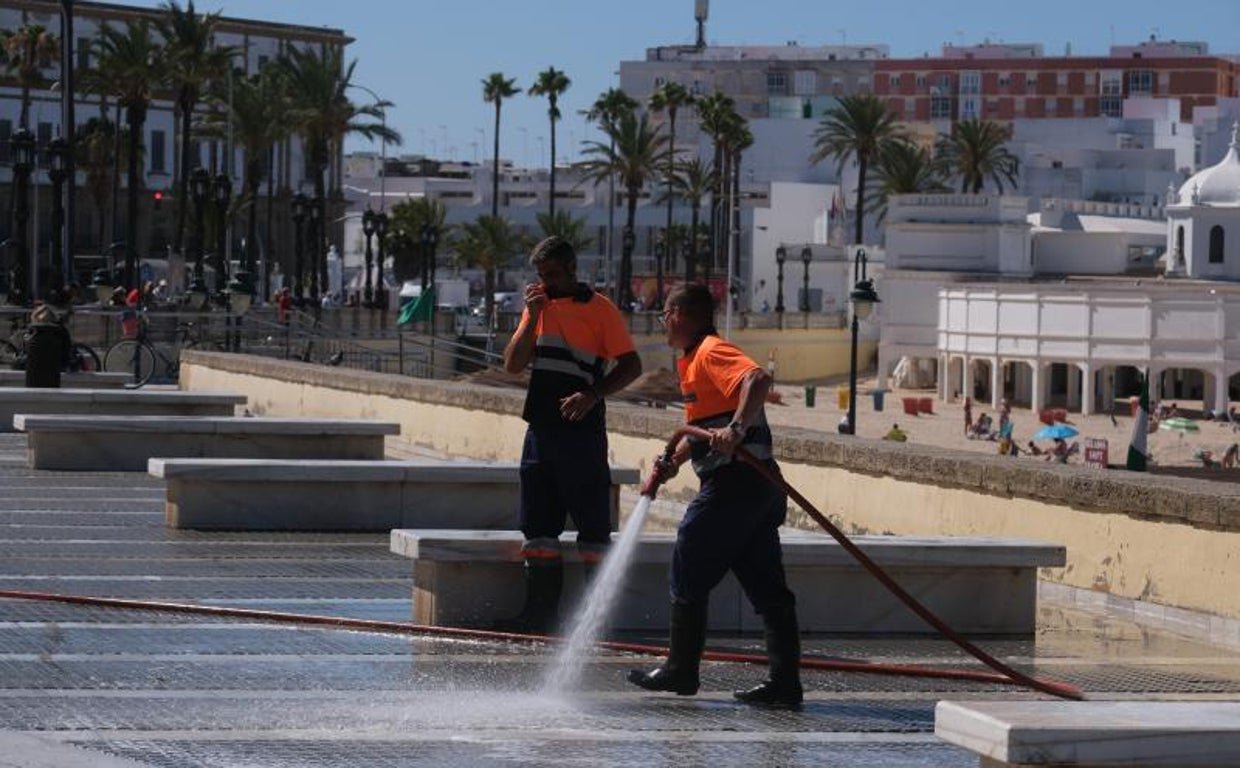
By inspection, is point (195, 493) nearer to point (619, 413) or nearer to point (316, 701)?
point (619, 413)

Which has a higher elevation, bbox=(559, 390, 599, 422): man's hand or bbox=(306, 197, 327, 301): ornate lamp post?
bbox=(306, 197, 327, 301): ornate lamp post

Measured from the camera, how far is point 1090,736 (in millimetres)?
6613

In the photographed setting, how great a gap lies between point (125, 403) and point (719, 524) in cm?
1632

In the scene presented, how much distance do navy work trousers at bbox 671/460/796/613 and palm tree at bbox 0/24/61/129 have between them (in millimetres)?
99181

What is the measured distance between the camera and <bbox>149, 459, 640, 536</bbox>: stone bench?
1653cm

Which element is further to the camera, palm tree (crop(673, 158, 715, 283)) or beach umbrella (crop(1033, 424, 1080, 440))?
palm tree (crop(673, 158, 715, 283))

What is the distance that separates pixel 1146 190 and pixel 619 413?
145739 mm

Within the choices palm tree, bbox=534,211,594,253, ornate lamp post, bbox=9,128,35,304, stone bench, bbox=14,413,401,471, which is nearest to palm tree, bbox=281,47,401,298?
palm tree, bbox=534,211,594,253

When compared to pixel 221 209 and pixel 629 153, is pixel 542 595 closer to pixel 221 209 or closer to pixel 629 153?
pixel 221 209

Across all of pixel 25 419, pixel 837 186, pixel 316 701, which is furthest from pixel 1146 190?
pixel 316 701

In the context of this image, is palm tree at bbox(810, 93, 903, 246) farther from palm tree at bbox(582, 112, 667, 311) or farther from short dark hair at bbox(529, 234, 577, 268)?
short dark hair at bbox(529, 234, 577, 268)

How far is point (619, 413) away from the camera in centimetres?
1914

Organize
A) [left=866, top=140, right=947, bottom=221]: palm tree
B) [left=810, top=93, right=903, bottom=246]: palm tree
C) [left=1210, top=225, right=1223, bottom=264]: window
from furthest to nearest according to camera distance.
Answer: [left=866, top=140, right=947, bottom=221]: palm tree
[left=810, top=93, right=903, bottom=246]: palm tree
[left=1210, top=225, right=1223, bottom=264]: window

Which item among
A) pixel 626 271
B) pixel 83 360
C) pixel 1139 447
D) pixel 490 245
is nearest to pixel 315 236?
pixel 626 271
